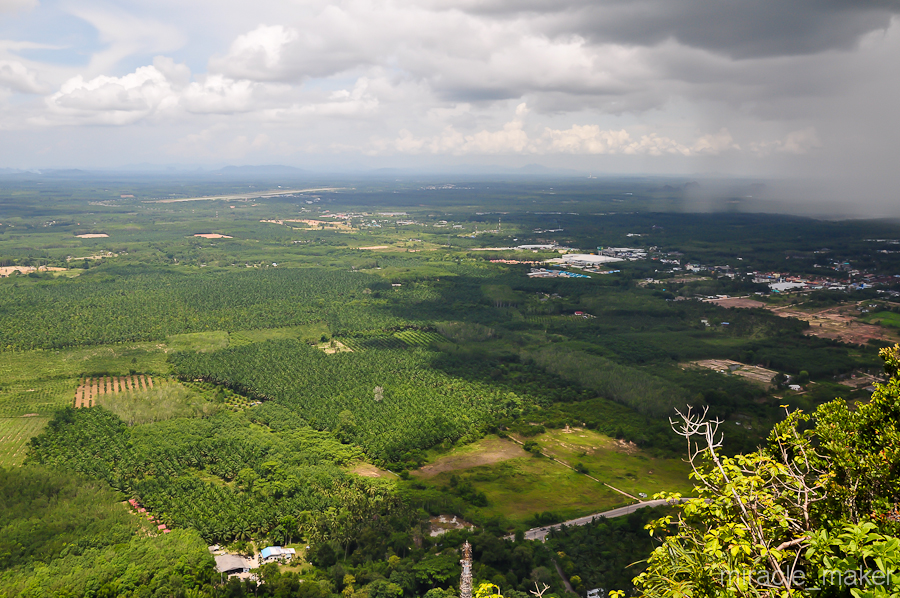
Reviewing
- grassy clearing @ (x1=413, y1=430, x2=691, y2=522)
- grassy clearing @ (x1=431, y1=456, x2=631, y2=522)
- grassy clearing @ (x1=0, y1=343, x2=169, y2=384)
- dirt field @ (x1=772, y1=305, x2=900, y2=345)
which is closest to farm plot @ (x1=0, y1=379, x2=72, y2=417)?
grassy clearing @ (x1=0, y1=343, x2=169, y2=384)

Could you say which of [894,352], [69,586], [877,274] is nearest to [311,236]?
[877,274]

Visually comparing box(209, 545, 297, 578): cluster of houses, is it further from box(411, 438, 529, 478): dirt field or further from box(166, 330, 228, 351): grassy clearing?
box(166, 330, 228, 351): grassy clearing

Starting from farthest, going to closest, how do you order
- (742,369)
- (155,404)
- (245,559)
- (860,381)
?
(742,369)
(860,381)
(155,404)
(245,559)

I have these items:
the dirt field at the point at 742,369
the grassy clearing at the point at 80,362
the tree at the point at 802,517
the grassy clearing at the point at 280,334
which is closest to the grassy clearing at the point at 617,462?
the dirt field at the point at 742,369

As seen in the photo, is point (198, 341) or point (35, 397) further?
point (198, 341)

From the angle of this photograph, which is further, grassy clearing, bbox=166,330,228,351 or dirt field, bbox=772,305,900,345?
dirt field, bbox=772,305,900,345

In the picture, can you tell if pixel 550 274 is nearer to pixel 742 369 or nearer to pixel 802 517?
pixel 742 369

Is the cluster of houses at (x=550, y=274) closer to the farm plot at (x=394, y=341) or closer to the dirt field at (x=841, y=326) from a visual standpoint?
the dirt field at (x=841, y=326)

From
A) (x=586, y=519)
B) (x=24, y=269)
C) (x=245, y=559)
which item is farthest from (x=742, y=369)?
(x=24, y=269)
